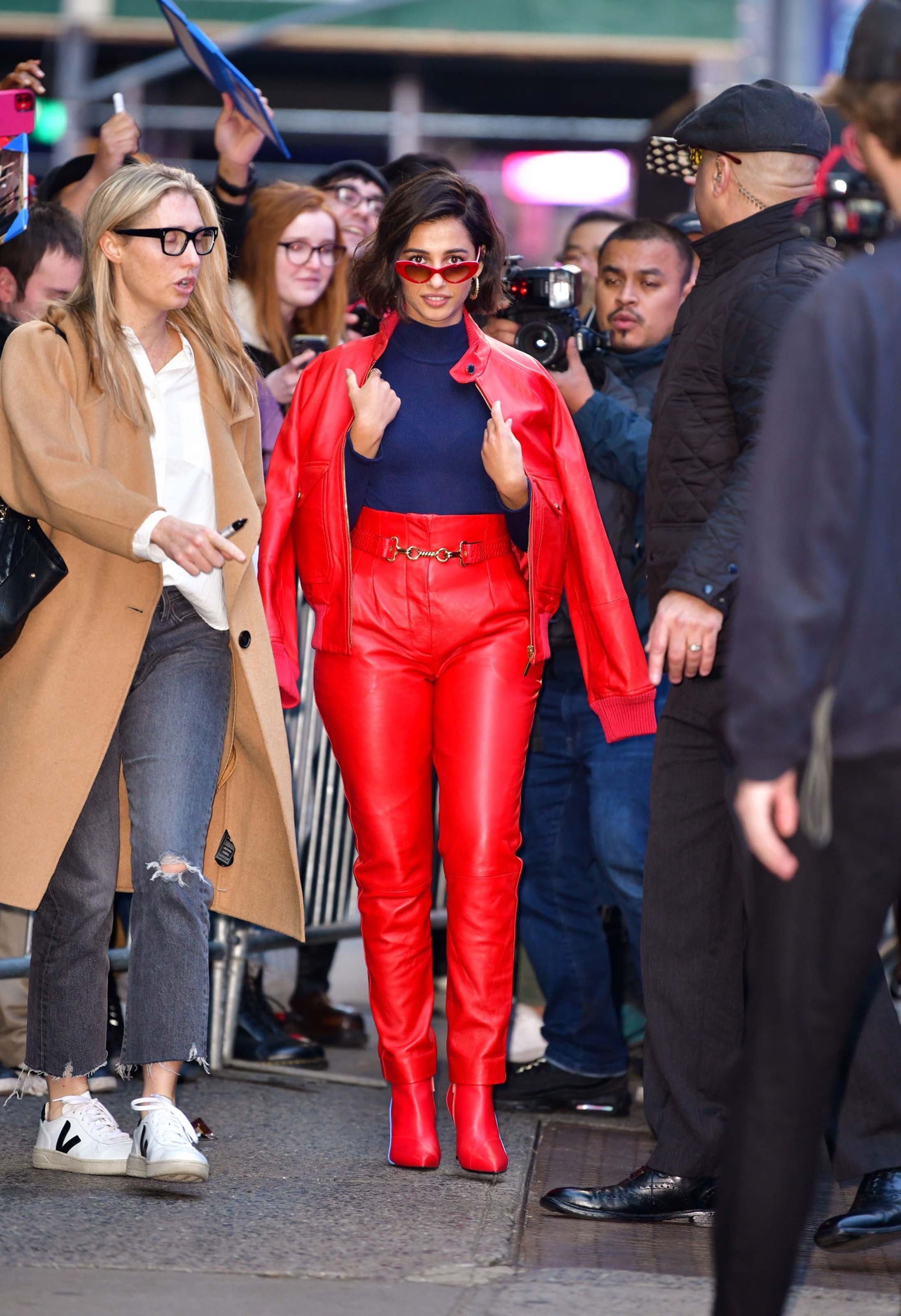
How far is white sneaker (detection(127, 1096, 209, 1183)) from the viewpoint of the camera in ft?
12.5

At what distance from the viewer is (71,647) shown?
397cm

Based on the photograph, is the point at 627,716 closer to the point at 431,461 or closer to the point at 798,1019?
the point at 431,461

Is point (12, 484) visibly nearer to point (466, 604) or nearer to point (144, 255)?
point (144, 255)

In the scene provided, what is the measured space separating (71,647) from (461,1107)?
1.43m

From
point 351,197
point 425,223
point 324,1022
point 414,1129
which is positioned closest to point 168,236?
point 425,223

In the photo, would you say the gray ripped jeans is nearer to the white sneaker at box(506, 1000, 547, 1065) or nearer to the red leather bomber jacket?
the red leather bomber jacket

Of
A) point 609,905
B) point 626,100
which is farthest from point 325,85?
point 609,905

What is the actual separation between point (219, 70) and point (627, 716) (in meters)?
2.37

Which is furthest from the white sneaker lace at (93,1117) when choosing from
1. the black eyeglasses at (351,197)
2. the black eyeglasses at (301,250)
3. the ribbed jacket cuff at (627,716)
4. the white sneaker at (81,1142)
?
the black eyeglasses at (351,197)

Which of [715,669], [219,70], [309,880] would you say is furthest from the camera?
[309,880]

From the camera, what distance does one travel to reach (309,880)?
5508 millimetres

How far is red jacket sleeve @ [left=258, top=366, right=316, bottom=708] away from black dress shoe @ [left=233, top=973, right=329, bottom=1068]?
1.36 m

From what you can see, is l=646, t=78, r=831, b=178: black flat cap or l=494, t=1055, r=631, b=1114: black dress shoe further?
l=494, t=1055, r=631, b=1114: black dress shoe

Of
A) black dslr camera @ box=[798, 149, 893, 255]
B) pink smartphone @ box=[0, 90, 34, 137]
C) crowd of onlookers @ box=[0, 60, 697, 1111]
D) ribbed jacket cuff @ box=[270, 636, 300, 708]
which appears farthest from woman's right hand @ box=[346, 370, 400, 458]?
black dslr camera @ box=[798, 149, 893, 255]
